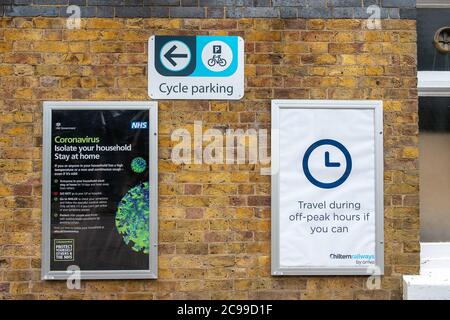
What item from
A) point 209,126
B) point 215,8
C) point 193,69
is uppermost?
point 215,8

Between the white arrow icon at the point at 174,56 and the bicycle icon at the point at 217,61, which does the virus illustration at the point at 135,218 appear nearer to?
Answer: the white arrow icon at the point at 174,56

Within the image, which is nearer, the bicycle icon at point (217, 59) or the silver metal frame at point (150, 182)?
the silver metal frame at point (150, 182)

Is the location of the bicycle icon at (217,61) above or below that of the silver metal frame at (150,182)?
above

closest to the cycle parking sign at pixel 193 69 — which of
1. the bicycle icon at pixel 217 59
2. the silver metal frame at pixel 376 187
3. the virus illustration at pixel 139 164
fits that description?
the bicycle icon at pixel 217 59

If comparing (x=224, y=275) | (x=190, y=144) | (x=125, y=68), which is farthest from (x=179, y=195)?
(x=125, y=68)

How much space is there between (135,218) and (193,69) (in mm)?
1294

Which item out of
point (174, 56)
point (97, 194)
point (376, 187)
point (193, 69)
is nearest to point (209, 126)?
point (193, 69)

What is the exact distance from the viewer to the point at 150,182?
4.75 metres

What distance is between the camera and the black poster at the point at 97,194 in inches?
186

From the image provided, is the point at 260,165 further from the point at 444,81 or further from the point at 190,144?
the point at 444,81

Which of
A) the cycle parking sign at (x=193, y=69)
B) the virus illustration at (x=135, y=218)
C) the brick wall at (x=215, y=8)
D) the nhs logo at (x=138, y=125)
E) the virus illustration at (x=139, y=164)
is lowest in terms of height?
the virus illustration at (x=135, y=218)

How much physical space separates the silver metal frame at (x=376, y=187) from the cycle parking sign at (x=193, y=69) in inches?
16.7

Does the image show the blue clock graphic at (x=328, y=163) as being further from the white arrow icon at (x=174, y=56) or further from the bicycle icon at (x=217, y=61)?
the white arrow icon at (x=174, y=56)

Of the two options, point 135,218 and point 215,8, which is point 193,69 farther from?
point 135,218
